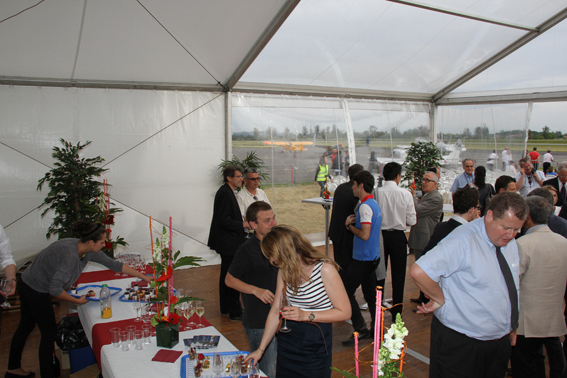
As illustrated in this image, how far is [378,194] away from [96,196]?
363 centimetres

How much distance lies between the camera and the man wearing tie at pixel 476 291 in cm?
202

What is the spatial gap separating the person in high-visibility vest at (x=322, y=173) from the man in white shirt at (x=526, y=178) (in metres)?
3.24

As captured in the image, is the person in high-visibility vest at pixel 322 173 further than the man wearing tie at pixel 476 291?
Yes

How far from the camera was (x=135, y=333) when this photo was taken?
7.99 feet

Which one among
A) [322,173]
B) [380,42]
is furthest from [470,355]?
[322,173]

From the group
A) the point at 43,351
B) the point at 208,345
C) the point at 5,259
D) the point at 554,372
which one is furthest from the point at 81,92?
the point at 554,372

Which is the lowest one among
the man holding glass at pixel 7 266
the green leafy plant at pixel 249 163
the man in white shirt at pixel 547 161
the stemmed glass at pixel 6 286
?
the stemmed glass at pixel 6 286

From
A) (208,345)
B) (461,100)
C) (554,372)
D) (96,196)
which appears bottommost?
(554,372)

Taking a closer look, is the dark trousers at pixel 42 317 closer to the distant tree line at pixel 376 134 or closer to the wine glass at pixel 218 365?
the wine glass at pixel 218 365

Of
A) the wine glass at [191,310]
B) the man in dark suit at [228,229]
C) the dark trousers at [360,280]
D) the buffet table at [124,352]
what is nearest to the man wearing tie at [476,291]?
the buffet table at [124,352]

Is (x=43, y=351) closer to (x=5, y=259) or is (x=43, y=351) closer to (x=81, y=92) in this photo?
(x=5, y=259)

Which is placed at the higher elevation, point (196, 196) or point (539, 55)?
point (539, 55)

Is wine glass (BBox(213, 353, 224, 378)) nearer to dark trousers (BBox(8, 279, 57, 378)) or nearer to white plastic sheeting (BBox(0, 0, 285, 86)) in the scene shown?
dark trousers (BBox(8, 279, 57, 378))

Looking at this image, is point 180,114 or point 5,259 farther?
point 180,114
